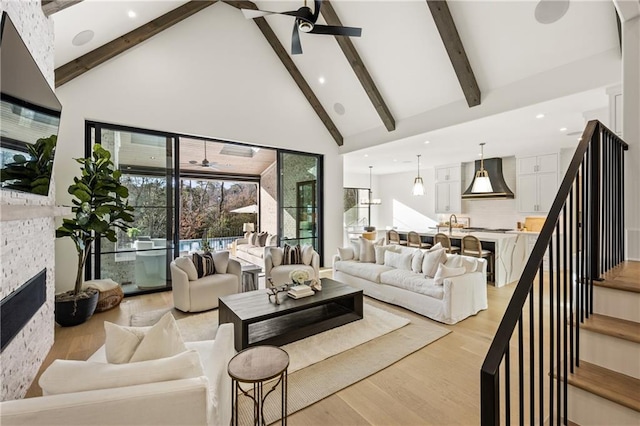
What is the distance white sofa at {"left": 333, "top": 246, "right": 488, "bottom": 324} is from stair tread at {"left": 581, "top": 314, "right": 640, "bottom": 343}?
178 cm

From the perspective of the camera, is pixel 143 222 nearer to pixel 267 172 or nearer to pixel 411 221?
pixel 267 172

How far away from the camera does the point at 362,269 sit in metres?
4.54

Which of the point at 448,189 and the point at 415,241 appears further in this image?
the point at 448,189

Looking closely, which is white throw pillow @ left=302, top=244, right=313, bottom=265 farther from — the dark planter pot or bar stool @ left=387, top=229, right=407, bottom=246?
the dark planter pot

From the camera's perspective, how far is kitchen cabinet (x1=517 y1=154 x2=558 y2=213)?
643 centimetres

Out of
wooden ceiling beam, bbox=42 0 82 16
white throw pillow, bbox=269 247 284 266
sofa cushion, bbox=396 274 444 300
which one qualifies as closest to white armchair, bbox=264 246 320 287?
white throw pillow, bbox=269 247 284 266

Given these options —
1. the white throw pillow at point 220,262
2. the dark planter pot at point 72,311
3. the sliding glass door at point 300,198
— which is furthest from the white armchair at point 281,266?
the dark planter pot at point 72,311

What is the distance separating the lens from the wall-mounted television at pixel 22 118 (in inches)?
65.4

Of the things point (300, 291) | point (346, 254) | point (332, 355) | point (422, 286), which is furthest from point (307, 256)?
point (332, 355)

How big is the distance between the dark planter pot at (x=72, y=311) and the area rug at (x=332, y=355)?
539mm

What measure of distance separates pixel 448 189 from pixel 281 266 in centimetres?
592

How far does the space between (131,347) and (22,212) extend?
1.36m

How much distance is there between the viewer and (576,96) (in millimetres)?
3561

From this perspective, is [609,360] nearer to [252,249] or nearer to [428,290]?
[428,290]
